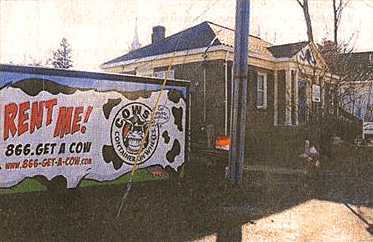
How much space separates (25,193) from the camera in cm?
643

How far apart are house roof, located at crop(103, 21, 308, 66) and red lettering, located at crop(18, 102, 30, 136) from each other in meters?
10.6

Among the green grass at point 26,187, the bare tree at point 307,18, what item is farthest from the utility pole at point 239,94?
the bare tree at point 307,18

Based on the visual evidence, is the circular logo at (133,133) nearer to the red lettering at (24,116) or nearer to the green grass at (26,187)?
the red lettering at (24,116)

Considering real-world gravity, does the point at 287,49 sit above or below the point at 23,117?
above

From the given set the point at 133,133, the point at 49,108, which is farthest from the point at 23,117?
the point at 133,133

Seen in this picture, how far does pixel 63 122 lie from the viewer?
270 inches

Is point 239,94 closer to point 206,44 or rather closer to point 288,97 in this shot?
point 206,44

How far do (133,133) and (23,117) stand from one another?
2110 millimetres

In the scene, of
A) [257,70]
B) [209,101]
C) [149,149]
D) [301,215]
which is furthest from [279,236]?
[257,70]

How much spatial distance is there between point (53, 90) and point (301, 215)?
183 inches

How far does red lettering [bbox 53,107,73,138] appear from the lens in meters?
6.80

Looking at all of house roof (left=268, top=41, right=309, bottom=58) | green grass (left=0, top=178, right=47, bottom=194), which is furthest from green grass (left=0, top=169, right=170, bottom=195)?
house roof (left=268, top=41, right=309, bottom=58)

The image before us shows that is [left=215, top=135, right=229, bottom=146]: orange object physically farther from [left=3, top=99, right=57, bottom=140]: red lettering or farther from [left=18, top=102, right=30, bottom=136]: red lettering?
[left=18, top=102, right=30, bottom=136]: red lettering

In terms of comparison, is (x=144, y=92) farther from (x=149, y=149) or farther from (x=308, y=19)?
(x=308, y=19)
